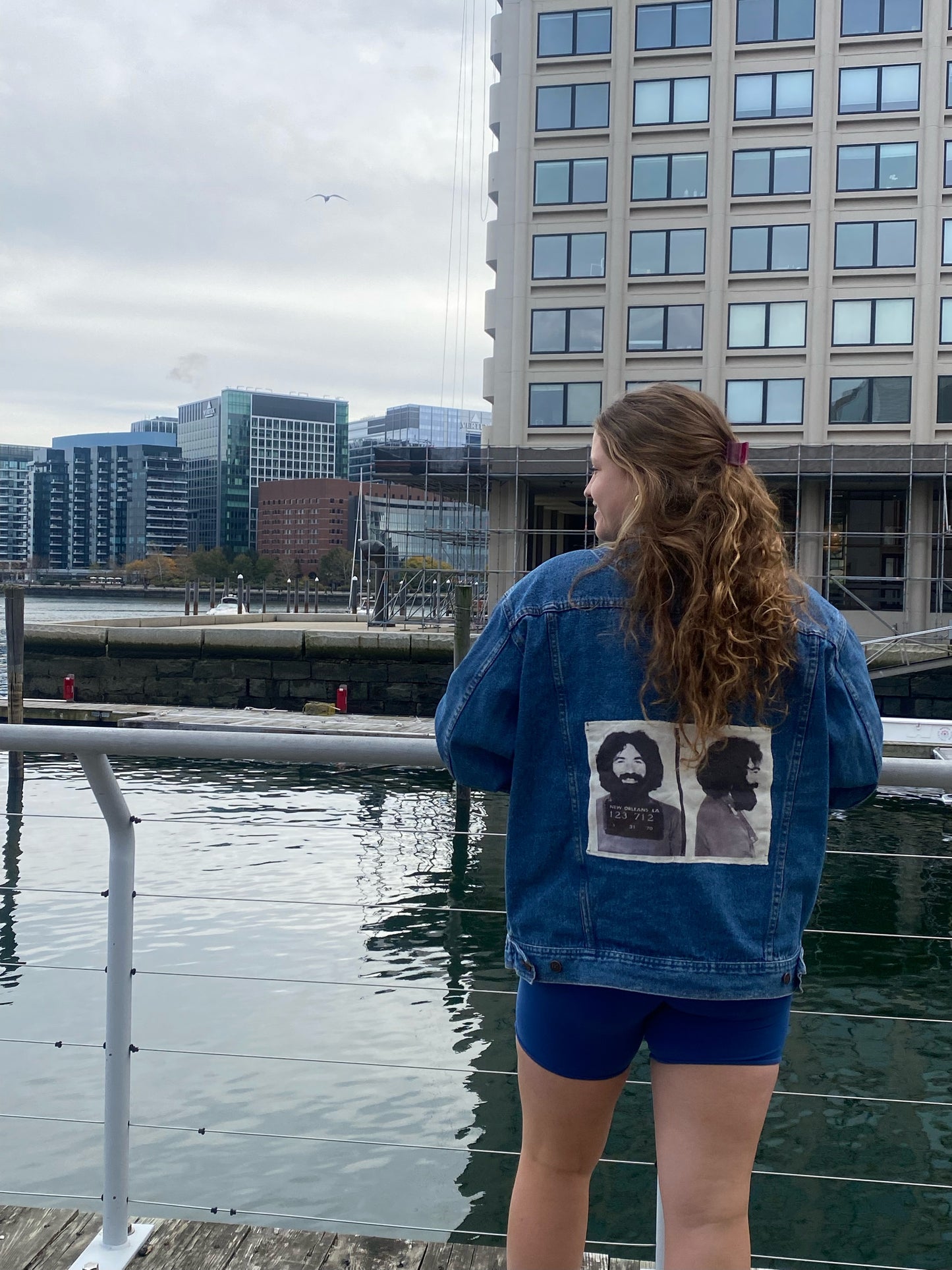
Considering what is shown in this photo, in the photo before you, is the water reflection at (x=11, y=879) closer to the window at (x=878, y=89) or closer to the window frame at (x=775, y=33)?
the window at (x=878, y=89)

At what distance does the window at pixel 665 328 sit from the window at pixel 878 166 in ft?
16.9

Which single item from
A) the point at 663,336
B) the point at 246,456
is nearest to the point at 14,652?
the point at 663,336

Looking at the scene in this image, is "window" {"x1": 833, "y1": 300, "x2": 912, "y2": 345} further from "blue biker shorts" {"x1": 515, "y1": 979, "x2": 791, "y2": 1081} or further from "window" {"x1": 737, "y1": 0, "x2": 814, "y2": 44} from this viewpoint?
"blue biker shorts" {"x1": 515, "y1": 979, "x2": 791, "y2": 1081}

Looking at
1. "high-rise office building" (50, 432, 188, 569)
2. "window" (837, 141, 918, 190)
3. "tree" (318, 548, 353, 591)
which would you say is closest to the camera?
"window" (837, 141, 918, 190)

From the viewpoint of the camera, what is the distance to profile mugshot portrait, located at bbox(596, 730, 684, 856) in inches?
59.8

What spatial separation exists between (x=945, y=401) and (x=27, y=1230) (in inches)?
1357

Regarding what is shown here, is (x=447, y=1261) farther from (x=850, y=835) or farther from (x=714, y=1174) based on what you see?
(x=850, y=835)

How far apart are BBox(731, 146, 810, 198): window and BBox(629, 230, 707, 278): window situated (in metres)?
1.74

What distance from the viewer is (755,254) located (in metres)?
34.8

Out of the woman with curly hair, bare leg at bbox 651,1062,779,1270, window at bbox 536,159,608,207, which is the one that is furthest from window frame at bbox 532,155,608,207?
bare leg at bbox 651,1062,779,1270

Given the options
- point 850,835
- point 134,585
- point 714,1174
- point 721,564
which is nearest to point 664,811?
point 721,564

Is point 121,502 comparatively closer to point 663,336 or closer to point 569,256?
point 569,256

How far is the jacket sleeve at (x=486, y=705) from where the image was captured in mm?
1597

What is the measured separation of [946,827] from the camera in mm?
15352
